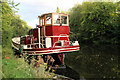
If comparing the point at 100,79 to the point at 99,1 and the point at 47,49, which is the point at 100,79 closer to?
the point at 47,49

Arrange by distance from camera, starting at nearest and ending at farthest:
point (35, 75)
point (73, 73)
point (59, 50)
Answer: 1. point (35, 75)
2. point (73, 73)
3. point (59, 50)

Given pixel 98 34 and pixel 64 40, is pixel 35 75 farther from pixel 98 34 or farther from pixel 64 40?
pixel 98 34

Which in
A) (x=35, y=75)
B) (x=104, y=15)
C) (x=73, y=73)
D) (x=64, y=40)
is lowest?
(x=73, y=73)

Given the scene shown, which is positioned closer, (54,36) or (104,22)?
(54,36)

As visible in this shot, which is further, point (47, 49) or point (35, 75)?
point (47, 49)

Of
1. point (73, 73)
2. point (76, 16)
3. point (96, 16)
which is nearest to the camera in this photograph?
point (73, 73)

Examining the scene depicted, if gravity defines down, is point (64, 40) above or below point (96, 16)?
below

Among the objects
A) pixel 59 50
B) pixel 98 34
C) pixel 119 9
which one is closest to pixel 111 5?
pixel 119 9

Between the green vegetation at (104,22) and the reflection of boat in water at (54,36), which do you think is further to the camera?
the green vegetation at (104,22)

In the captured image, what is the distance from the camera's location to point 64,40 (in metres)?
11.6

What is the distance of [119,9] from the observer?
80.8 ft

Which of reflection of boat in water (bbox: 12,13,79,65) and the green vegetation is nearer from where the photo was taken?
reflection of boat in water (bbox: 12,13,79,65)

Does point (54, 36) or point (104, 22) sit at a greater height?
point (104, 22)

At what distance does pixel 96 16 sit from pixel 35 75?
2403 centimetres
